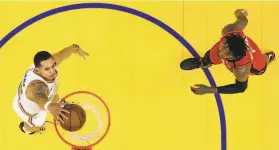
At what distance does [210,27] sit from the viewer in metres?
2.31

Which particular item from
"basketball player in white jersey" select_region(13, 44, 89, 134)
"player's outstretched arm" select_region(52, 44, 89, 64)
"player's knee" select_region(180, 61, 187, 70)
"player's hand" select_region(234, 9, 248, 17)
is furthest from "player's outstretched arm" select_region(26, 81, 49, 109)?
"player's hand" select_region(234, 9, 248, 17)

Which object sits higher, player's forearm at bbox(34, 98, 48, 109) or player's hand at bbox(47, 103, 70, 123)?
player's forearm at bbox(34, 98, 48, 109)

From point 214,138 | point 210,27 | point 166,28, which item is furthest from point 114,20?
point 214,138

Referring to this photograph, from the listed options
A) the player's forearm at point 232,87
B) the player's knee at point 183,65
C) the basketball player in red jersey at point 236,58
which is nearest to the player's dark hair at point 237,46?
the basketball player in red jersey at point 236,58

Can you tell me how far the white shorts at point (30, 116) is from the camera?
217 cm

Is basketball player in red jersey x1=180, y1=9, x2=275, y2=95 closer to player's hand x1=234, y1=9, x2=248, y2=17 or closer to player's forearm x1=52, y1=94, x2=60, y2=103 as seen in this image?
player's hand x1=234, y1=9, x2=248, y2=17

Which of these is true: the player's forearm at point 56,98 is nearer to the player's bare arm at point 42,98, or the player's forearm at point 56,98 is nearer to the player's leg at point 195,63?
the player's bare arm at point 42,98

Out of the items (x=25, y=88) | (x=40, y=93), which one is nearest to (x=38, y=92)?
(x=40, y=93)

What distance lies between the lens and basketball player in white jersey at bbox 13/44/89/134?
2.02 meters

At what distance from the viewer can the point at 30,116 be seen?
217cm

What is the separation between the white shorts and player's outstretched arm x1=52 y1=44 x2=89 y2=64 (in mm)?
308

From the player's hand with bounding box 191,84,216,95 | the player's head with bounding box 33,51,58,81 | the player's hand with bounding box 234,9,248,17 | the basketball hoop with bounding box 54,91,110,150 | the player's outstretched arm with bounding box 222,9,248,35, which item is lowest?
the basketball hoop with bounding box 54,91,110,150

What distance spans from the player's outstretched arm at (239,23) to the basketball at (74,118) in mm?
914

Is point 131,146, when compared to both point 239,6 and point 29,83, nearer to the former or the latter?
point 29,83
